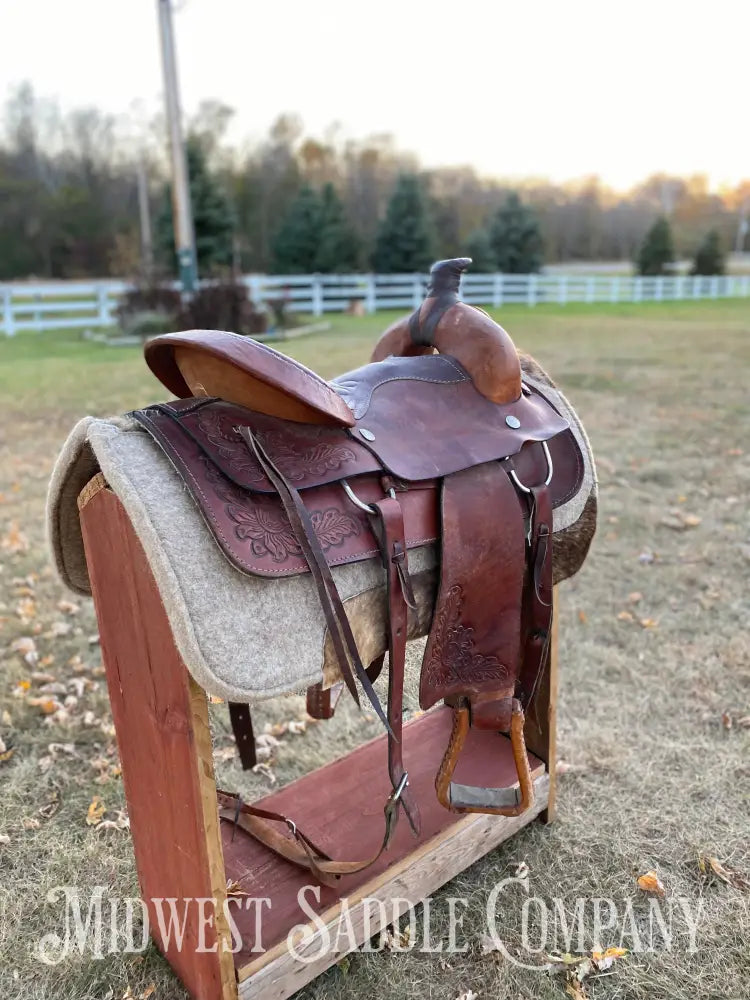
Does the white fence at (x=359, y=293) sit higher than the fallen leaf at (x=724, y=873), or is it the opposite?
the white fence at (x=359, y=293)

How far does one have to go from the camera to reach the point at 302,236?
2248cm

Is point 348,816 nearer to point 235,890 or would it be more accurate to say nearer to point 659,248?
point 235,890

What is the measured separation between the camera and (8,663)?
259cm

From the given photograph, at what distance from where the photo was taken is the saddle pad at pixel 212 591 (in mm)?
982

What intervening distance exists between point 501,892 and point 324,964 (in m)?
0.47

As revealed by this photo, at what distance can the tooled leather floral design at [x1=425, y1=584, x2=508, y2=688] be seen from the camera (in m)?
1.27

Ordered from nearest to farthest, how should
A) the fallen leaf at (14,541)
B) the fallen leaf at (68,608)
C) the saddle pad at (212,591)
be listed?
the saddle pad at (212,591) < the fallen leaf at (68,608) < the fallen leaf at (14,541)

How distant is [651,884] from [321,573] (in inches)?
48.9

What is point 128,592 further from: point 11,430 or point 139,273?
point 139,273

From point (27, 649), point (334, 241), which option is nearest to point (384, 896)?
point (27, 649)

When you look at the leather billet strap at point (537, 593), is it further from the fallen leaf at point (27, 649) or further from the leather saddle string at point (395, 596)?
the fallen leaf at point (27, 649)

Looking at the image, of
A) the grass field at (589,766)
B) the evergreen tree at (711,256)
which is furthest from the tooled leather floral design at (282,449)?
the evergreen tree at (711,256)

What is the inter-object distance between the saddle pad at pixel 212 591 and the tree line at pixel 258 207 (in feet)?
56.0

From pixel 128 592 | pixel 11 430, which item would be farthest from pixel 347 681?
pixel 11 430
